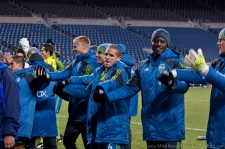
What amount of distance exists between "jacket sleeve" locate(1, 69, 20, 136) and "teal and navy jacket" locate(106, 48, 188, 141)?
1.11m

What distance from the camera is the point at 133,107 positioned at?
930cm

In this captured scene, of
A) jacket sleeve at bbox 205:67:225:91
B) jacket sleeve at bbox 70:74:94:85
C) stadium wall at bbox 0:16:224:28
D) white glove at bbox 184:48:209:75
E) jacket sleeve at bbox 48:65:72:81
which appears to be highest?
stadium wall at bbox 0:16:224:28

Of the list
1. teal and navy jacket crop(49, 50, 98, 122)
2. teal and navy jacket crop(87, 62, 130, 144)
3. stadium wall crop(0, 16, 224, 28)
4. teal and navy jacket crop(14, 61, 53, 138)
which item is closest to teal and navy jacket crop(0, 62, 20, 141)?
teal and navy jacket crop(87, 62, 130, 144)

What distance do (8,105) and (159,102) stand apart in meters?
1.75

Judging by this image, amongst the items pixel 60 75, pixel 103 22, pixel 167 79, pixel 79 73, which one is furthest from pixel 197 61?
pixel 103 22

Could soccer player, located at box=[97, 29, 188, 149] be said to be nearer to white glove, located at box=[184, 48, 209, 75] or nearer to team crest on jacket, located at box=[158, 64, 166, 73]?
team crest on jacket, located at box=[158, 64, 166, 73]

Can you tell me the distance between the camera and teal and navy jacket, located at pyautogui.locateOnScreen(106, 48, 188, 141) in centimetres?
622

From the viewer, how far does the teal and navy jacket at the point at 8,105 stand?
219 inches

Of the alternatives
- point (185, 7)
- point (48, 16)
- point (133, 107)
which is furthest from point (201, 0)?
point (133, 107)

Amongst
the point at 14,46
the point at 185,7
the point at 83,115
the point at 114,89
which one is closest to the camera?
the point at 114,89

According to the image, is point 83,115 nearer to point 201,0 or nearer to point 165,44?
point 165,44

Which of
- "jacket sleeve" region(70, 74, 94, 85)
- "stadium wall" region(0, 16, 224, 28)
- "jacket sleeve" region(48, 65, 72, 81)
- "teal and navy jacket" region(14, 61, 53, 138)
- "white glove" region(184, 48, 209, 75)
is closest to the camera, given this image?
"white glove" region(184, 48, 209, 75)

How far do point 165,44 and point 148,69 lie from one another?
358 mm

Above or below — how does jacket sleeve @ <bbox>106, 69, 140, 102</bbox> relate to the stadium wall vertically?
below
